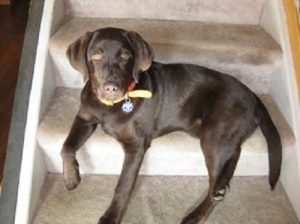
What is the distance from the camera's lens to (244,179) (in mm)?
1711

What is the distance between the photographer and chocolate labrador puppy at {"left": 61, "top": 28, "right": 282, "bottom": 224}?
1379mm

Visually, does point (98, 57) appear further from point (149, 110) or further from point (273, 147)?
point (273, 147)

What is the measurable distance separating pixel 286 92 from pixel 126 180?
2.23 feet

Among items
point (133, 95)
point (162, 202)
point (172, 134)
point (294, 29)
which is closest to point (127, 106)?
point (133, 95)

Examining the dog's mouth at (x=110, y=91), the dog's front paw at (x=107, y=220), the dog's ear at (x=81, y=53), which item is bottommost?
the dog's front paw at (x=107, y=220)

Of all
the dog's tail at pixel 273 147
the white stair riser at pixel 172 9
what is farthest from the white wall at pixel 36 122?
the dog's tail at pixel 273 147

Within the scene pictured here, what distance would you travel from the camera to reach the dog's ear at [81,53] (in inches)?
54.9

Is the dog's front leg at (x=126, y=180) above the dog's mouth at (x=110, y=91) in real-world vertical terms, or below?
below

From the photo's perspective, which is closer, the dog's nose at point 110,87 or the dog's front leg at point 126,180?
the dog's nose at point 110,87

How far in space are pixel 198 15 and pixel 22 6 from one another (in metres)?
1.55

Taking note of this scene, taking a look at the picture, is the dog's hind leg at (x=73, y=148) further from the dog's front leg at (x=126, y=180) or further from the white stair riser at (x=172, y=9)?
the white stair riser at (x=172, y=9)

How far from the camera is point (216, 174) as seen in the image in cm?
152

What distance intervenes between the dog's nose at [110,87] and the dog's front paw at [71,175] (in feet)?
1.01

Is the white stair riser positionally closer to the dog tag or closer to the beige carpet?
the dog tag
